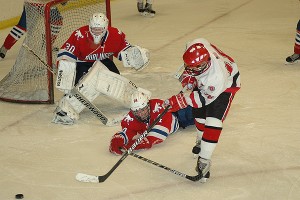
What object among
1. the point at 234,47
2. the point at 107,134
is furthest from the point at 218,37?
the point at 107,134

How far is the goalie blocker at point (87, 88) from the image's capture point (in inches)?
178

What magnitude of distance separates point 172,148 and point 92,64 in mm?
1026

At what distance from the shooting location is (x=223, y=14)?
26.1ft

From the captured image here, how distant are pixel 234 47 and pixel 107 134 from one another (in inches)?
94.1

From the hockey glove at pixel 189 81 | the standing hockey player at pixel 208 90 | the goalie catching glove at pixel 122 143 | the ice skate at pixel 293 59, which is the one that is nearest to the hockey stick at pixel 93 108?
the goalie catching glove at pixel 122 143

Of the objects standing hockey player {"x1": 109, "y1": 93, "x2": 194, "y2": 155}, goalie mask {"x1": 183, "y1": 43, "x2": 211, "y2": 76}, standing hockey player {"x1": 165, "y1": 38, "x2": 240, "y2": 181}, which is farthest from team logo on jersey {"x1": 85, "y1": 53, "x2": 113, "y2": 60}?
goalie mask {"x1": 183, "y1": 43, "x2": 211, "y2": 76}

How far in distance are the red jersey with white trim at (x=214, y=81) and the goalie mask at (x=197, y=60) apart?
3cm

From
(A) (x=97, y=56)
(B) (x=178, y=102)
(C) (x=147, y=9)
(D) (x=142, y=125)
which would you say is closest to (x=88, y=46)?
(A) (x=97, y=56)

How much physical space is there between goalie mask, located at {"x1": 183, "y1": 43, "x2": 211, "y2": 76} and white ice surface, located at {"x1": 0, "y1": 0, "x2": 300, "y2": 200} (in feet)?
1.93

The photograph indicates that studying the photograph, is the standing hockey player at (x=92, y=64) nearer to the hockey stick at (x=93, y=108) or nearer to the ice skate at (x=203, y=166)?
the hockey stick at (x=93, y=108)

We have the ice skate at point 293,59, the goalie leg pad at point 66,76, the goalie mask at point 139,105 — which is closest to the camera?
the goalie mask at point 139,105

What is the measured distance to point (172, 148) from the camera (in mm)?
4102

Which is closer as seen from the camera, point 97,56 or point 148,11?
point 97,56

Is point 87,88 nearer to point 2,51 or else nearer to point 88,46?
point 88,46
